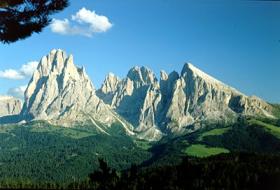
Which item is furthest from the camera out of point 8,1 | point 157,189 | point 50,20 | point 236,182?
point 236,182

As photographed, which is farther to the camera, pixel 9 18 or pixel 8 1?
pixel 9 18

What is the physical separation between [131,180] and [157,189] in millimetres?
2043

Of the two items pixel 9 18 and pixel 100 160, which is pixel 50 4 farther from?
pixel 100 160

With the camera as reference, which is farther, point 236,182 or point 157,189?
point 236,182

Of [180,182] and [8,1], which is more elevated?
[8,1]

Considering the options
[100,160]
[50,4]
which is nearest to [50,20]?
[50,4]

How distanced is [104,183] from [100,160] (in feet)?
4.21

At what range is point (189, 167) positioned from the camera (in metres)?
20.2

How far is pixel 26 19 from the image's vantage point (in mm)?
30484

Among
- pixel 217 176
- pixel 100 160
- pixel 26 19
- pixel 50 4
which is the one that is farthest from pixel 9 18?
pixel 217 176

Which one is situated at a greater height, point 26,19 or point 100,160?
point 26,19

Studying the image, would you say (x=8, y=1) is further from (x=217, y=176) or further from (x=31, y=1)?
(x=217, y=176)

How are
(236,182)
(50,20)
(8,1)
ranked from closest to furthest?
1. (8,1)
2. (50,20)
3. (236,182)

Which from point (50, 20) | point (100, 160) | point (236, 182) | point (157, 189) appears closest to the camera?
point (100, 160)
